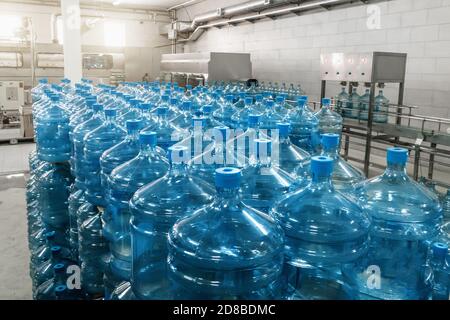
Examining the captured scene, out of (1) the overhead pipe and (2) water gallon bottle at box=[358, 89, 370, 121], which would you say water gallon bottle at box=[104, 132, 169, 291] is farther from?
(1) the overhead pipe

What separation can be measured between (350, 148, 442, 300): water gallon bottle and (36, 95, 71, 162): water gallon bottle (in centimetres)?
287

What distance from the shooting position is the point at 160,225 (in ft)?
5.39

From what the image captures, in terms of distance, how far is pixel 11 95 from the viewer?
377 inches

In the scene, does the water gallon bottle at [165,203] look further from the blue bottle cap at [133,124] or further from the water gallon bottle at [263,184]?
the blue bottle cap at [133,124]

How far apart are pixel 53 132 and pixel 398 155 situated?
338 centimetres

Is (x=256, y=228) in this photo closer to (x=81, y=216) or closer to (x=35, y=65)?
(x=81, y=216)

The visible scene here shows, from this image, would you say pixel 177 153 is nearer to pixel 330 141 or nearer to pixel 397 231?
pixel 330 141

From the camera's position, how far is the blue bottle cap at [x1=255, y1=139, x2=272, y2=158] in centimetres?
154

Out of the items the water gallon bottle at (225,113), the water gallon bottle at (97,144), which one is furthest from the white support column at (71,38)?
the water gallon bottle at (97,144)

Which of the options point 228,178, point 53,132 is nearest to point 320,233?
point 228,178

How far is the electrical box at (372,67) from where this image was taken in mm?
5129

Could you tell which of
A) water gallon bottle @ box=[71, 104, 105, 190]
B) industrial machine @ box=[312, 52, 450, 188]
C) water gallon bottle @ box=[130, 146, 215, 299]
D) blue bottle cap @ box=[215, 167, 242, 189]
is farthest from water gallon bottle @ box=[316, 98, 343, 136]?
blue bottle cap @ box=[215, 167, 242, 189]

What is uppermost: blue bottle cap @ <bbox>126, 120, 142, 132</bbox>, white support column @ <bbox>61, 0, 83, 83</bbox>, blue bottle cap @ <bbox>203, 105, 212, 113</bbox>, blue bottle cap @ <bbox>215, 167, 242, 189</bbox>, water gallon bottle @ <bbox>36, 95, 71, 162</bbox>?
white support column @ <bbox>61, 0, 83, 83</bbox>
